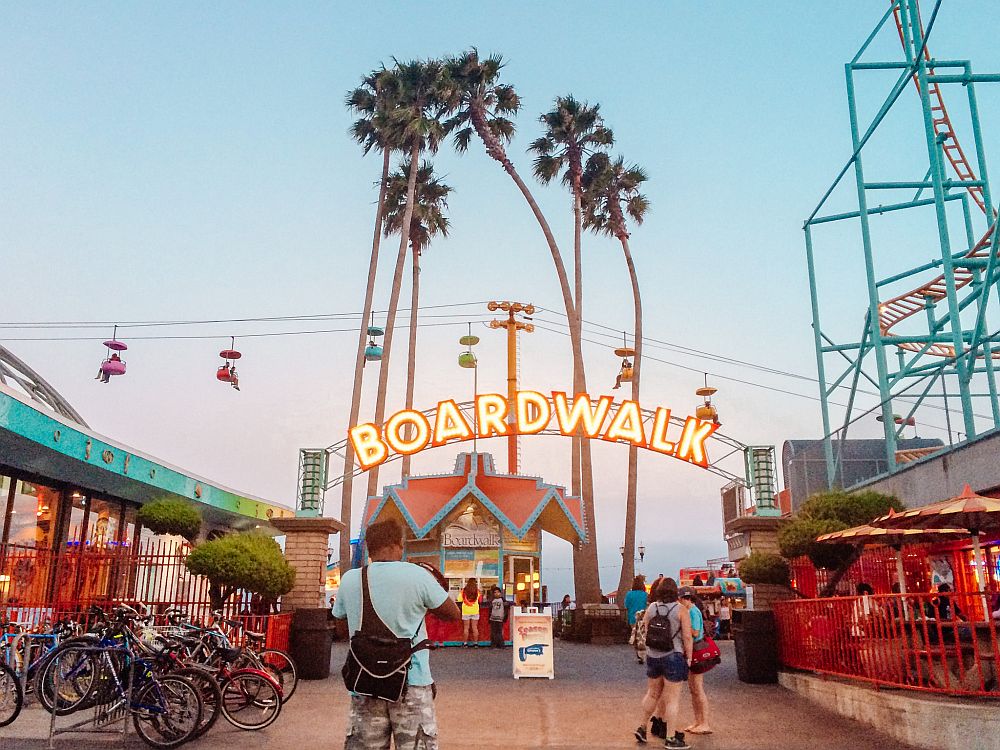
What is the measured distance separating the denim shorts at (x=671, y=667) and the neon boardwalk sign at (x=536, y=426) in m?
8.88

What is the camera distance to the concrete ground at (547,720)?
8062 millimetres

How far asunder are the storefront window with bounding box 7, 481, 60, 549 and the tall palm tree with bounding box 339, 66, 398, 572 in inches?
417

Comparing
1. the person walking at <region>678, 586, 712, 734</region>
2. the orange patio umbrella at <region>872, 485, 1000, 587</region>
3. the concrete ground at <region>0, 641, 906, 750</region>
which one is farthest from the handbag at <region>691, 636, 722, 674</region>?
the orange patio umbrella at <region>872, 485, 1000, 587</region>

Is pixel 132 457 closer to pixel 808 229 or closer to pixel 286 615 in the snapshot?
pixel 286 615

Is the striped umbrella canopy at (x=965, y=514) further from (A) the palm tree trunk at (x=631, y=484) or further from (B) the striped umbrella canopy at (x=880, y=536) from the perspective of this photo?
(A) the palm tree trunk at (x=631, y=484)

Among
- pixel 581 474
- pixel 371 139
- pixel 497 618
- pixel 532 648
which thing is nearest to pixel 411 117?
pixel 371 139

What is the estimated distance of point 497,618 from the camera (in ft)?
70.8

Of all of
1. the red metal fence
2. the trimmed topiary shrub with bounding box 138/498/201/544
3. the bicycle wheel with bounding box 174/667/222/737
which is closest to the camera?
the bicycle wheel with bounding box 174/667/222/737

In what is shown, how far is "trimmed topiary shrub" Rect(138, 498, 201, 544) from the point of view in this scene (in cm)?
1573

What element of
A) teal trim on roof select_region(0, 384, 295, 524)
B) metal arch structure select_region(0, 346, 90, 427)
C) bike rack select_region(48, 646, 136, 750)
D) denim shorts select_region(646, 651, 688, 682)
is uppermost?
metal arch structure select_region(0, 346, 90, 427)

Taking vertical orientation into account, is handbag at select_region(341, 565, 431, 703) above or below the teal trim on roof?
below

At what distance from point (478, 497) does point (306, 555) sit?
8.75 metres

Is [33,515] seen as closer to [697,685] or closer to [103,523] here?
[103,523]

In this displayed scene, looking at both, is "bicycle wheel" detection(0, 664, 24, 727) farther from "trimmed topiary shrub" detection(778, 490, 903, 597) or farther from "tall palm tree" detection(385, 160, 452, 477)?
"tall palm tree" detection(385, 160, 452, 477)
